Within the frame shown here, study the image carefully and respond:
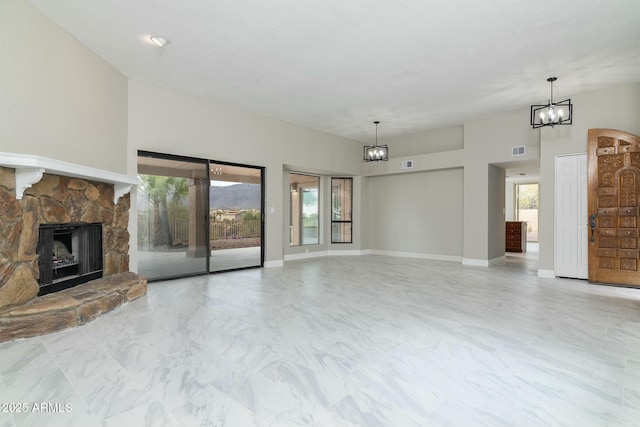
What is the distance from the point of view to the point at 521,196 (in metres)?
13.4

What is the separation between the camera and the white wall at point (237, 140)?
5035 mm

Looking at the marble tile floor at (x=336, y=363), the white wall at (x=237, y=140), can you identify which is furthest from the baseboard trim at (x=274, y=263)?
the marble tile floor at (x=336, y=363)

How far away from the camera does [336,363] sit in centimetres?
238

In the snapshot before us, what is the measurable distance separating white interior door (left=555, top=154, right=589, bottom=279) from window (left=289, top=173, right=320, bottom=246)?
5.47m

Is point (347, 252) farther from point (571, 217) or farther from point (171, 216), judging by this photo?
point (571, 217)

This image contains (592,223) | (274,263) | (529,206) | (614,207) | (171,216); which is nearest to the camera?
(614,207)

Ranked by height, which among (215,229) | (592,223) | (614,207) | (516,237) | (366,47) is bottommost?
(516,237)

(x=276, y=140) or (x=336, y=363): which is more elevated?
(x=276, y=140)

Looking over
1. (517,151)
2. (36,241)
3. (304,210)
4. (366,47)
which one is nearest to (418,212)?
(517,151)

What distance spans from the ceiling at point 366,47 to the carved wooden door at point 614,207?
39.6 inches

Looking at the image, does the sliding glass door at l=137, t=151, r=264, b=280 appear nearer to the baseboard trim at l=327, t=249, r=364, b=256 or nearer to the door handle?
the baseboard trim at l=327, t=249, r=364, b=256

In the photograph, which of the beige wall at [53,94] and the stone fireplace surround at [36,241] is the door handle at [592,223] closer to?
the stone fireplace surround at [36,241]

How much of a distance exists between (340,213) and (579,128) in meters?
5.57

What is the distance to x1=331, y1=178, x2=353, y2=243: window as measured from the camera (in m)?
9.16
